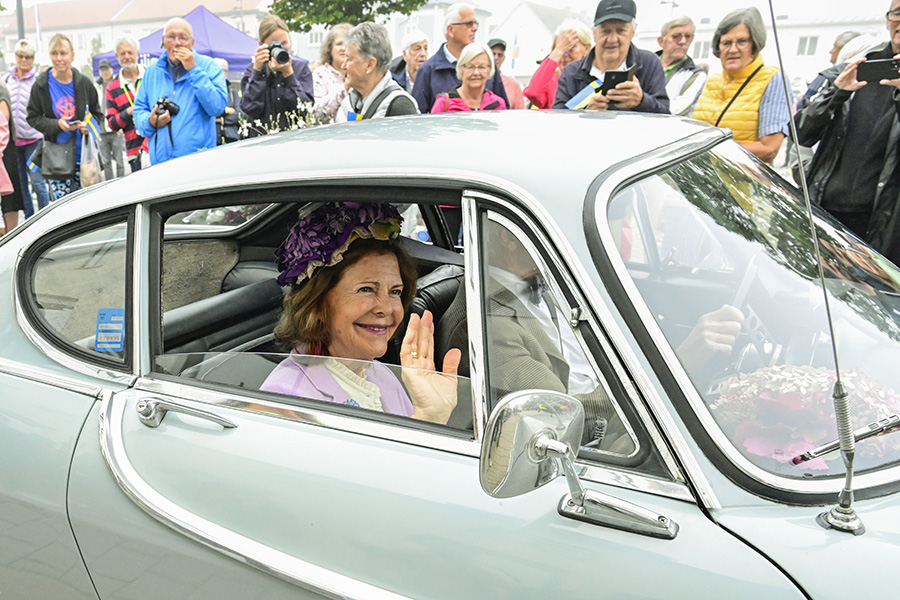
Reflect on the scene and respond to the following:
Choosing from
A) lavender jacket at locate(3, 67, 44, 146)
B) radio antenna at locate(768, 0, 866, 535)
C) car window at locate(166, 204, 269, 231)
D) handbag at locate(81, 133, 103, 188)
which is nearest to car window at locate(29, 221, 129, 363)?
car window at locate(166, 204, 269, 231)

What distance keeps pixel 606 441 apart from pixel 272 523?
66 cm

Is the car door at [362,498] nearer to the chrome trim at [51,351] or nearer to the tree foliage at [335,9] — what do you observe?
the chrome trim at [51,351]

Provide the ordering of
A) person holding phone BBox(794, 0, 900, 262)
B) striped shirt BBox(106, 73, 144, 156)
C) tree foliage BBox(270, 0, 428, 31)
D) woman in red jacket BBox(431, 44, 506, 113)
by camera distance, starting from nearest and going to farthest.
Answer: person holding phone BBox(794, 0, 900, 262) < woman in red jacket BBox(431, 44, 506, 113) < striped shirt BBox(106, 73, 144, 156) < tree foliage BBox(270, 0, 428, 31)

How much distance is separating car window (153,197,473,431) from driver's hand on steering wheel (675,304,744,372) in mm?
420

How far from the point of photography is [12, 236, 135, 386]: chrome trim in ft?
5.99

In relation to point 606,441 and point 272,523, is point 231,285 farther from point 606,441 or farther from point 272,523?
point 606,441

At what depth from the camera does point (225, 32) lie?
55.4ft

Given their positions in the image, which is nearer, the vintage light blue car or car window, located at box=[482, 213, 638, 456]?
the vintage light blue car

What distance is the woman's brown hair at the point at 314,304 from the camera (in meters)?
2.14

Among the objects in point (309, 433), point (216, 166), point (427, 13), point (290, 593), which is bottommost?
point (290, 593)

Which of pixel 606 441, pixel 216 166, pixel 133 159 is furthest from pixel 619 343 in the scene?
pixel 133 159

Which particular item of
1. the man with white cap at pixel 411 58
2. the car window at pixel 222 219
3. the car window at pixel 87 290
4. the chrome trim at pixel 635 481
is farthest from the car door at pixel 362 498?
the man with white cap at pixel 411 58

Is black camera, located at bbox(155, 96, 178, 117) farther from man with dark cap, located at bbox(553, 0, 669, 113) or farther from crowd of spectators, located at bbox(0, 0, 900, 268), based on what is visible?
man with dark cap, located at bbox(553, 0, 669, 113)

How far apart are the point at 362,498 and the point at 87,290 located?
3.44ft
